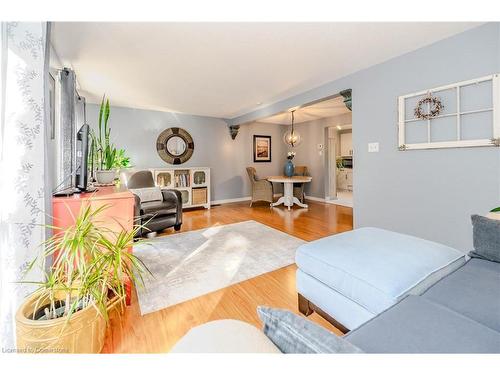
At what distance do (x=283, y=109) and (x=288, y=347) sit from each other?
13.1 ft

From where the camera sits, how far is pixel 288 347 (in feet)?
1.65

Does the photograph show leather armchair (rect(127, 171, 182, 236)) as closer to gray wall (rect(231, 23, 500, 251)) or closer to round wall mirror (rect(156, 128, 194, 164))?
round wall mirror (rect(156, 128, 194, 164))

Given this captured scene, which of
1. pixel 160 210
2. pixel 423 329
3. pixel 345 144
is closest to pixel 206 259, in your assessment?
pixel 160 210

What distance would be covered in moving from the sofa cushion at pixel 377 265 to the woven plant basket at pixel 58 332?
1174mm

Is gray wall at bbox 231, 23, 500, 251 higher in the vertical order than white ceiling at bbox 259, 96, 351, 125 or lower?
lower

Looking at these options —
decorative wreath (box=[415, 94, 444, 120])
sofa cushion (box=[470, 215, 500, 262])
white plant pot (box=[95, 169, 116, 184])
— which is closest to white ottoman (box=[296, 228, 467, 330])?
→ sofa cushion (box=[470, 215, 500, 262])

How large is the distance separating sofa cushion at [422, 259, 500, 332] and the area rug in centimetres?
143

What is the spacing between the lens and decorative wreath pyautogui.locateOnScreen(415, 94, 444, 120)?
2.20 metres

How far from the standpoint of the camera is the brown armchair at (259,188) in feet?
17.8

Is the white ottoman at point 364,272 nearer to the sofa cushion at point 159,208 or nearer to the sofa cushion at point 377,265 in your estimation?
the sofa cushion at point 377,265

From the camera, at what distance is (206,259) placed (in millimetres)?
2504
